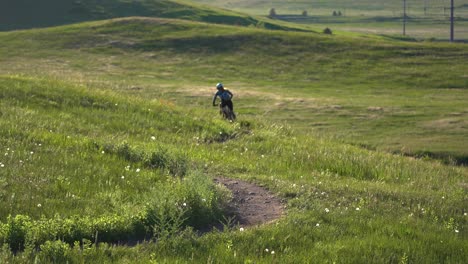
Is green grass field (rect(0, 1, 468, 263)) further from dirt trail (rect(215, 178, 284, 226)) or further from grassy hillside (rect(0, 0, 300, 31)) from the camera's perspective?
grassy hillside (rect(0, 0, 300, 31))

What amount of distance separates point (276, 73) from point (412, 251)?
42.5 metres

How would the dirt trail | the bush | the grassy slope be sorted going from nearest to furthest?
the bush → the dirt trail → the grassy slope

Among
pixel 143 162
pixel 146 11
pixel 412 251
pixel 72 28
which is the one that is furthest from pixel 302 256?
pixel 146 11

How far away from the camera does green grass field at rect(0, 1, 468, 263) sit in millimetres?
9484

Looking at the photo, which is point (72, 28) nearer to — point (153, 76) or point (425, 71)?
point (153, 76)

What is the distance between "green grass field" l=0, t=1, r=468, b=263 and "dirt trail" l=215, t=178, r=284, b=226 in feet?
0.82

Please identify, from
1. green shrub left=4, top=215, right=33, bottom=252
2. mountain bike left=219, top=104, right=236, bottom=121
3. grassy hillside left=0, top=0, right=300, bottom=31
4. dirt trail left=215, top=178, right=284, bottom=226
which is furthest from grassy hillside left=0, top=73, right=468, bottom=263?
grassy hillside left=0, top=0, right=300, bottom=31

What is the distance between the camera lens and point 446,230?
11.1 m

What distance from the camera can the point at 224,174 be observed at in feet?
46.6

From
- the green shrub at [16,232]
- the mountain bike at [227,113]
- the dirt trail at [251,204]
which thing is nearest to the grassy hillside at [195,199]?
the green shrub at [16,232]

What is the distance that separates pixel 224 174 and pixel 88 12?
85475 mm

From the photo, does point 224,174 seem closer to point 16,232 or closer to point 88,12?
point 16,232

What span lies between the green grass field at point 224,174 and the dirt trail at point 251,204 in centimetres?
25

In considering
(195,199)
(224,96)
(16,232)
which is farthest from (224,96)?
(16,232)
